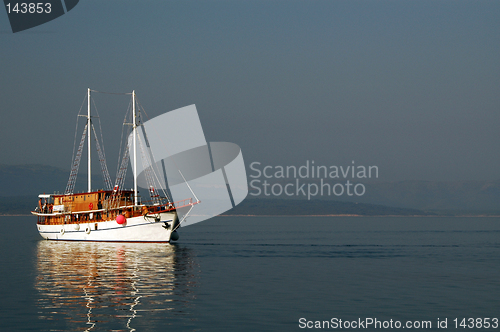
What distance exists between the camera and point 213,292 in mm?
43781

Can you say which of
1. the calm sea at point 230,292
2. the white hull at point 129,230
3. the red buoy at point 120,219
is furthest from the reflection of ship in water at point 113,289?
the white hull at point 129,230

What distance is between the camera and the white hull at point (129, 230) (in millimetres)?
94750

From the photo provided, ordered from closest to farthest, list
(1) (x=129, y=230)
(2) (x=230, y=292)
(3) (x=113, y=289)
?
(2) (x=230, y=292), (3) (x=113, y=289), (1) (x=129, y=230)

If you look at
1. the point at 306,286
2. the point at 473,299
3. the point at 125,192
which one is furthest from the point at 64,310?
the point at 125,192

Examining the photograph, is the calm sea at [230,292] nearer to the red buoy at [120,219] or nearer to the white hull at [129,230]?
the red buoy at [120,219]

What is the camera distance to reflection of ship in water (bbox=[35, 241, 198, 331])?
32.7 m

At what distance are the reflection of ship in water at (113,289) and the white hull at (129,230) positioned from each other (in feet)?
60.9

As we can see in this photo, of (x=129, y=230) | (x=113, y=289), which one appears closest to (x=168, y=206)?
(x=129, y=230)

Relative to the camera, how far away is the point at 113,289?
4406 centimetres

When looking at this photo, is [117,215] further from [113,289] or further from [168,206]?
[113,289]

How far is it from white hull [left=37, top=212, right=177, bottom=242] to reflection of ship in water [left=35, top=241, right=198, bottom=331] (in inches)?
731

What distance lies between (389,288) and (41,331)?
28.5 metres

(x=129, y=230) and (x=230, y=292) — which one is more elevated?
(x=129, y=230)

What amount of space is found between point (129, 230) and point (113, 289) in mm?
53177
